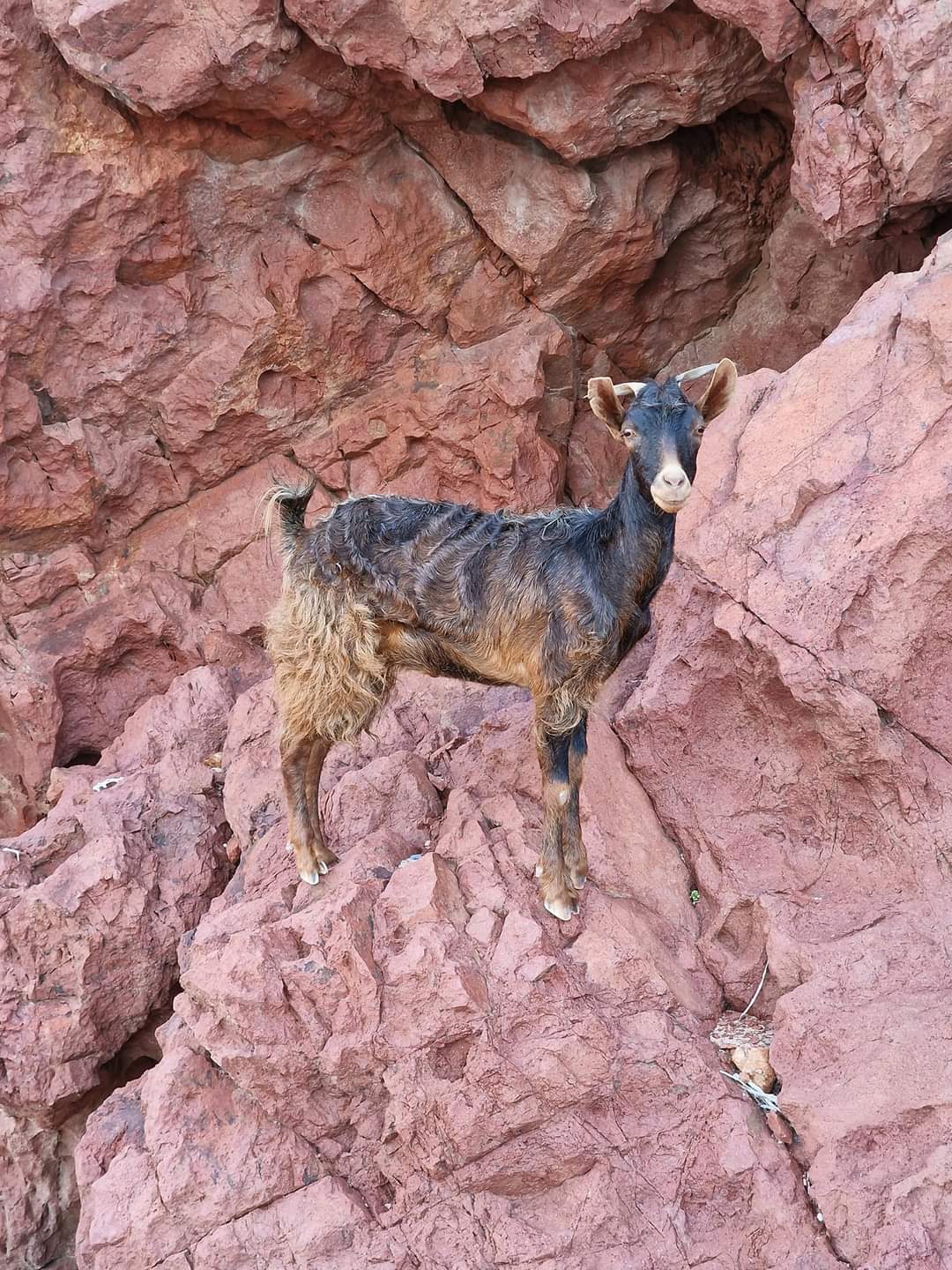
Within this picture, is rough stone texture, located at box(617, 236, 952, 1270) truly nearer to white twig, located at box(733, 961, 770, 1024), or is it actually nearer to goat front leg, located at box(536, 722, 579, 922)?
white twig, located at box(733, 961, 770, 1024)

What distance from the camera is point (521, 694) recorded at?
6176mm

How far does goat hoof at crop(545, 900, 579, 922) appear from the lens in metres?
4.77

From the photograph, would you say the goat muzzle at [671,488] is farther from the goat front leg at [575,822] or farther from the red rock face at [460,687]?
the goat front leg at [575,822]

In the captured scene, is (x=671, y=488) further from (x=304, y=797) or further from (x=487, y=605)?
(x=304, y=797)

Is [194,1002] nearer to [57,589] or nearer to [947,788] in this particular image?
[947,788]

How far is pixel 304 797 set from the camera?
5.42 metres

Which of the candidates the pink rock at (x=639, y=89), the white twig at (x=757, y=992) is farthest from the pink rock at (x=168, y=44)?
the white twig at (x=757, y=992)

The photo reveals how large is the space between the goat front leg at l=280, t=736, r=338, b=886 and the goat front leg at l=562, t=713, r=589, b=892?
3.79ft

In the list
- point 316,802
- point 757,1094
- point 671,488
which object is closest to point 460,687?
point 316,802

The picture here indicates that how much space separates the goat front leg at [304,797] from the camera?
5281 mm

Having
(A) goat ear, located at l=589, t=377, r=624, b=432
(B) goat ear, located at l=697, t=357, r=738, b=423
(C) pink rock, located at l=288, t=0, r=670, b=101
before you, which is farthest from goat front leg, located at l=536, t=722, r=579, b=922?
(C) pink rock, located at l=288, t=0, r=670, b=101

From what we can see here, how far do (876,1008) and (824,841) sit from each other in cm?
86

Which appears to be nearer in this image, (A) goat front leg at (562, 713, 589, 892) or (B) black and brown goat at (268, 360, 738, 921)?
(B) black and brown goat at (268, 360, 738, 921)

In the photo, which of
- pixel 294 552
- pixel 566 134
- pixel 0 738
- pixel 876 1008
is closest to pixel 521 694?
pixel 294 552
